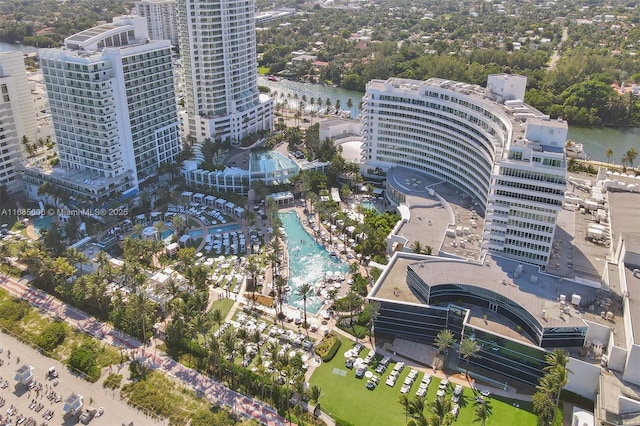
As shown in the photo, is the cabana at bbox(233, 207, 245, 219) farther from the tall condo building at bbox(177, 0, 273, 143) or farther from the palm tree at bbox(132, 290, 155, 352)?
the palm tree at bbox(132, 290, 155, 352)

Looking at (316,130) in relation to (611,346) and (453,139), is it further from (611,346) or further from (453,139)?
(611,346)

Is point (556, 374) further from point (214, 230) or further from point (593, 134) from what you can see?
point (593, 134)

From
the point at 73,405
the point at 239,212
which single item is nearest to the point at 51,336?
the point at 73,405

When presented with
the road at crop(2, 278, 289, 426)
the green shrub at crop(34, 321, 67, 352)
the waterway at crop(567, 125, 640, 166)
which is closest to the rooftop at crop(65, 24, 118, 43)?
the road at crop(2, 278, 289, 426)

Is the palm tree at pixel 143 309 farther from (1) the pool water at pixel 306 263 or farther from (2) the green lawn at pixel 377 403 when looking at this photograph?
(2) the green lawn at pixel 377 403

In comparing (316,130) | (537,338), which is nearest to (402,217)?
(537,338)

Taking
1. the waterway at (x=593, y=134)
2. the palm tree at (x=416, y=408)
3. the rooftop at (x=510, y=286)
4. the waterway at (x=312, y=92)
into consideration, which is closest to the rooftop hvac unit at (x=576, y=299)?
the rooftop at (x=510, y=286)

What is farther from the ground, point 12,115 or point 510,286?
point 12,115
